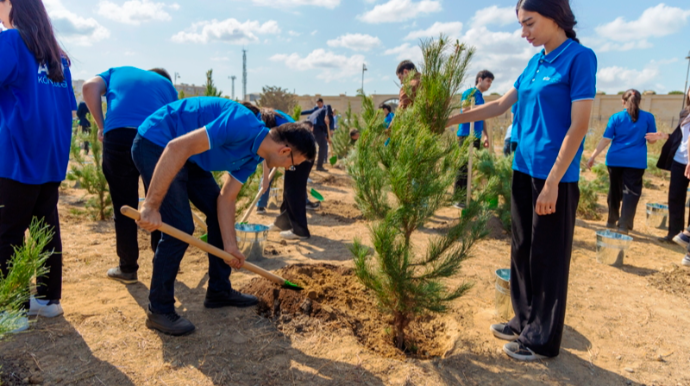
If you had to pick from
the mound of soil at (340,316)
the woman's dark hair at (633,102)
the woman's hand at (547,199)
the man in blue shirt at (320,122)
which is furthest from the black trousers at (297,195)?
the woman's dark hair at (633,102)

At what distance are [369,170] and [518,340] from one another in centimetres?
146

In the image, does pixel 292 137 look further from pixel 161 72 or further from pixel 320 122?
pixel 320 122

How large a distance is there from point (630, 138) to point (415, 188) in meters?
4.80

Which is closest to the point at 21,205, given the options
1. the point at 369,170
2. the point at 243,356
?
the point at 243,356

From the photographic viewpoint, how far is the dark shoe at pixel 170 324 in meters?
2.68

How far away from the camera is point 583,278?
4.25 meters

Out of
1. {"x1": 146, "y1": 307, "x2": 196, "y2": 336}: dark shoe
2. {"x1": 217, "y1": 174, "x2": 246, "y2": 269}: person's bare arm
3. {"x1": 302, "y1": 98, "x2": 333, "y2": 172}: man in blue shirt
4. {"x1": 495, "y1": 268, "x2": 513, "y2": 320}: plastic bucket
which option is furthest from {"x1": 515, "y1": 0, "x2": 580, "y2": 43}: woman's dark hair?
{"x1": 302, "y1": 98, "x2": 333, "y2": 172}: man in blue shirt

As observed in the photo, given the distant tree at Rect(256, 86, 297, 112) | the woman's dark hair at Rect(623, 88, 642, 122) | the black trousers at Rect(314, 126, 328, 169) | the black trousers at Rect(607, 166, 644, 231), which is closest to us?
the woman's dark hair at Rect(623, 88, 642, 122)

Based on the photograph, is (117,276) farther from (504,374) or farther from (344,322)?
(504,374)

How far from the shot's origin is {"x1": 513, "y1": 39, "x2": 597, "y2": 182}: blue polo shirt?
221 centimetres

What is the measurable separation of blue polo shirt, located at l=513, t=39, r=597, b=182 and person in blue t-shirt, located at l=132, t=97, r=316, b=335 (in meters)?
1.27

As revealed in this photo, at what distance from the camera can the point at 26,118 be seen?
2.45 metres

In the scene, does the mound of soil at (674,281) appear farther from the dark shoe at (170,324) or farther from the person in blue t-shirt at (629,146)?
the dark shoe at (170,324)

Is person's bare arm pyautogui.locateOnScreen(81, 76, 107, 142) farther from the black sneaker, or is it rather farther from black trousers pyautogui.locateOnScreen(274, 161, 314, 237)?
black trousers pyautogui.locateOnScreen(274, 161, 314, 237)
